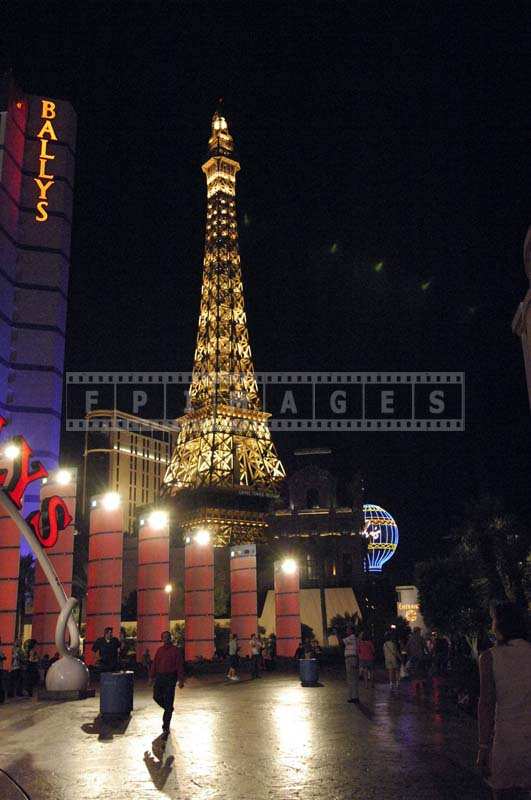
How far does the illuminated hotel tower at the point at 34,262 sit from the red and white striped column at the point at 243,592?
56.6 feet

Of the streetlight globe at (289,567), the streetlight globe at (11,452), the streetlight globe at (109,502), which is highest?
the streetlight globe at (11,452)

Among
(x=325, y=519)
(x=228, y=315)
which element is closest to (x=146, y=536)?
(x=325, y=519)

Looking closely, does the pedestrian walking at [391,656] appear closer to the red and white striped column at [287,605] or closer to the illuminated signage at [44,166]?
the red and white striped column at [287,605]

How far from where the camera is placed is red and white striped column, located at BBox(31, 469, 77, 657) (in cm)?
1962

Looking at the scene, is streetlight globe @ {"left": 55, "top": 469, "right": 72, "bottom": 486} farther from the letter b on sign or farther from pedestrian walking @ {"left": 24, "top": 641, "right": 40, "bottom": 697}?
the letter b on sign

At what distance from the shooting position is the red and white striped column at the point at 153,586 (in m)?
25.9

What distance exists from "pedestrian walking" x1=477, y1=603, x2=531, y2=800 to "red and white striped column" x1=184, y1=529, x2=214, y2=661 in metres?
25.1

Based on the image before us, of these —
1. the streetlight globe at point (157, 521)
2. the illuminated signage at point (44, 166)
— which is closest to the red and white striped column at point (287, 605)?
the streetlight globe at point (157, 521)

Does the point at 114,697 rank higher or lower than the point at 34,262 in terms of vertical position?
lower

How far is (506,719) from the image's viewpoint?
3846mm

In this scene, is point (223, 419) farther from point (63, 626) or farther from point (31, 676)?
point (63, 626)

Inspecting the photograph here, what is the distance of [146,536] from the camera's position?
2641 cm

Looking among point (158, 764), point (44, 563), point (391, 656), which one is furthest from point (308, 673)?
point (158, 764)

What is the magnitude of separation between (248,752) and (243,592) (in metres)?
22.3
